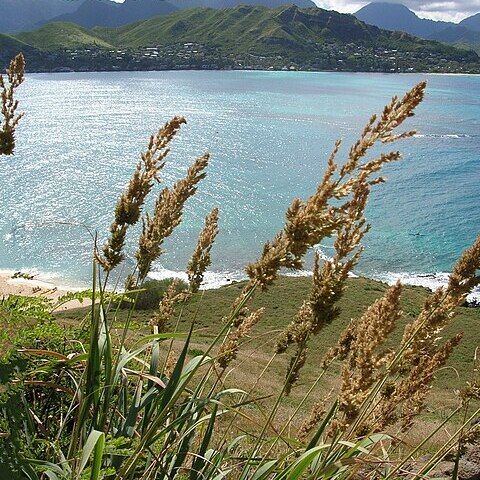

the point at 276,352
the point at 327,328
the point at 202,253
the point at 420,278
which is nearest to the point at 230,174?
the point at 420,278

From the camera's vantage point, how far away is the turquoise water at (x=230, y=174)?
4191 cm

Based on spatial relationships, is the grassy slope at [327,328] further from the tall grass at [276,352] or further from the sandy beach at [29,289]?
the tall grass at [276,352]

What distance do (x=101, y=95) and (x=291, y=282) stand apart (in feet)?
287

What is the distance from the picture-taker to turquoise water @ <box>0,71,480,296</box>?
41.9 meters

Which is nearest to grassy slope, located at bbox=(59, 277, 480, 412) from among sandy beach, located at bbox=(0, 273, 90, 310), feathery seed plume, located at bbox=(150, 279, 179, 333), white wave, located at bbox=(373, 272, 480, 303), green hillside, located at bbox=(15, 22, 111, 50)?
sandy beach, located at bbox=(0, 273, 90, 310)

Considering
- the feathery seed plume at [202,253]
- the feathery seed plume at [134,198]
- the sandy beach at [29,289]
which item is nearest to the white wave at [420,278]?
the sandy beach at [29,289]

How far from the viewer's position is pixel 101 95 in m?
112

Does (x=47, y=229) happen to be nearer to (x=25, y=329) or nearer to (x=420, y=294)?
(x=420, y=294)

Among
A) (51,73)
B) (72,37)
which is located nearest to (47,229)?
(51,73)

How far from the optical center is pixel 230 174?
195 ft

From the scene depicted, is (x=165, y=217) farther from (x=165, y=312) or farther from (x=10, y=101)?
(x=10, y=101)

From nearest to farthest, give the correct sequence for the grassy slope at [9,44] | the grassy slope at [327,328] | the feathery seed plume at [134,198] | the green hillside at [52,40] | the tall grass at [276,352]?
1. the tall grass at [276,352]
2. the feathery seed plume at [134,198]
3. the grassy slope at [327,328]
4. the grassy slope at [9,44]
5. the green hillside at [52,40]

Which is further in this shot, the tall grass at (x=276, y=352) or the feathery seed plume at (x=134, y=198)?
the feathery seed plume at (x=134, y=198)

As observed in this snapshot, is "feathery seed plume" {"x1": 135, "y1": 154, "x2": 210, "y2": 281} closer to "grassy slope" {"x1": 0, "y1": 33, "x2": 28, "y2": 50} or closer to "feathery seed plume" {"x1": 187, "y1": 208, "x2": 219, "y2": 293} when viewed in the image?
"feathery seed plume" {"x1": 187, "y1": 208, "x2": 219, "y2": 293}
